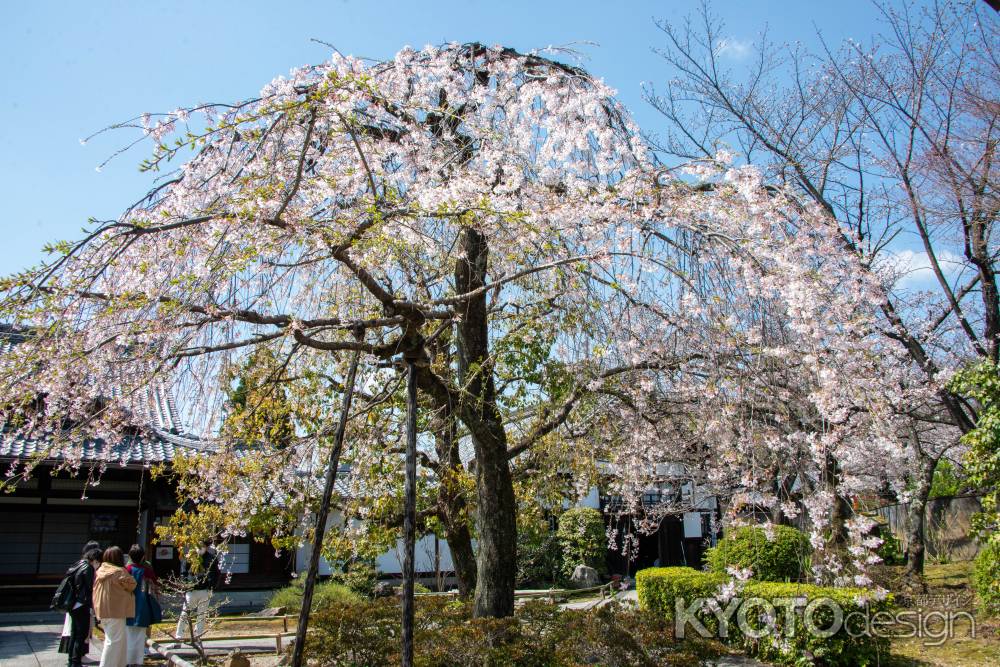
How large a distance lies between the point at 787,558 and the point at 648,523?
351cm

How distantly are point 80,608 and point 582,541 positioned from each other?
11570 millimetres

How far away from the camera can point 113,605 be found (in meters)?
6.32

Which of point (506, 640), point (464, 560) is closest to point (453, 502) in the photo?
point (464, 560)

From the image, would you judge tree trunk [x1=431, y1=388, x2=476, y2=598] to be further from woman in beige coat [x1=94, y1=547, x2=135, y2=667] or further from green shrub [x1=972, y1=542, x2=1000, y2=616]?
green shrub [x1=972, y1=542, x2=1000, y2=616]

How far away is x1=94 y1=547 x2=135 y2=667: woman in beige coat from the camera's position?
20.6 ft

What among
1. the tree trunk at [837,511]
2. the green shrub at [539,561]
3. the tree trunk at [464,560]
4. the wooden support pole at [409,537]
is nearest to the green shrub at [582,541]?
the green shrub at [539,561]

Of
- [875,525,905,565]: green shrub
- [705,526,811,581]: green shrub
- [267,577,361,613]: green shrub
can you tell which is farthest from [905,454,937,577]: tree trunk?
[267,577,361,613]: green shrub

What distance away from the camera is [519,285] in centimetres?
704

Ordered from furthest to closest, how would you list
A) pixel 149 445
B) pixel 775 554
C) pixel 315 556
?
pixel 149 445
pixel 775 554
pixel 315 556

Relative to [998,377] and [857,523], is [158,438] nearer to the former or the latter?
[857,523]

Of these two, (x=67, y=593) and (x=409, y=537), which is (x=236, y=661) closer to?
(x=67, y=593)

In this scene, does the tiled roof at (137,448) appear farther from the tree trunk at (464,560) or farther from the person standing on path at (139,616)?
the tree trunk at (464,560)

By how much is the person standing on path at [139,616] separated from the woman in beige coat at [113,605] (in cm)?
30

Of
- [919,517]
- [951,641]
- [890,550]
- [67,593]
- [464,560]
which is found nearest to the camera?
[67,593]
